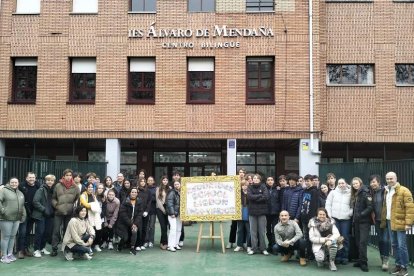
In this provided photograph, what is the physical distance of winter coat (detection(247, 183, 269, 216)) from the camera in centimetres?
1111

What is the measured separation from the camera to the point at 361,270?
953 centimetres

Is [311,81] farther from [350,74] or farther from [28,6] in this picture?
[28,6]

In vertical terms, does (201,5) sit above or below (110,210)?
above

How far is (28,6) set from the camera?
61.6 feet

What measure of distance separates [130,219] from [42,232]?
2019 millimetres

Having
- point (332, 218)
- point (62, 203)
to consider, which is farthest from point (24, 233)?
point (332, 218)

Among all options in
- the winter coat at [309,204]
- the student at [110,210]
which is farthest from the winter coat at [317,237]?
the student at [110,210]

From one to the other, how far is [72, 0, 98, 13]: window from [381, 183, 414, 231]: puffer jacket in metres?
13.9

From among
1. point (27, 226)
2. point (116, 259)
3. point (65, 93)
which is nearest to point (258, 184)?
point (116, 259)

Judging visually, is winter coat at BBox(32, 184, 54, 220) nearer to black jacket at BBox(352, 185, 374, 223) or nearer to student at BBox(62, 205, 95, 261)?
student at BBox(62, 205, 95, 261)

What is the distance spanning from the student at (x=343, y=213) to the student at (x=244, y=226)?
2.22 meters

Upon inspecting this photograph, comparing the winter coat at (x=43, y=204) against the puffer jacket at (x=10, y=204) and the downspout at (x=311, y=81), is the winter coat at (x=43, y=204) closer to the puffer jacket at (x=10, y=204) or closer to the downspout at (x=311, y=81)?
the puffer jacket at (x=10, y=204)

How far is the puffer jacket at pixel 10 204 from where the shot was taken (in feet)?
32.4

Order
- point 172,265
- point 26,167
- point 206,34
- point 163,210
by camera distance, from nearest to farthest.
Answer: point 172,265 < point 26,167 < point 163,210 < point 206,34
